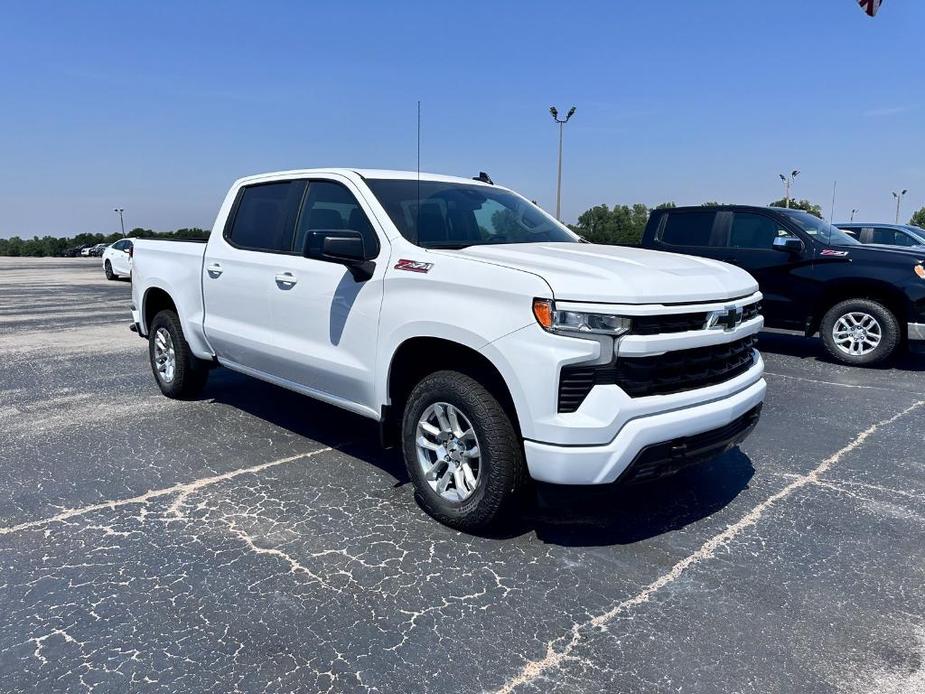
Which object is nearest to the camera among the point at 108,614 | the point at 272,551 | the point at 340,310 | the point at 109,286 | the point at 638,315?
the point at 108,614

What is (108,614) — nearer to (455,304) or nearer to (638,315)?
(455,304)

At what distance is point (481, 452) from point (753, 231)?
267 inches

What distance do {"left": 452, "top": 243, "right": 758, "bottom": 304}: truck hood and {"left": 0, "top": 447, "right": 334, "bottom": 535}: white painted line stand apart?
6.54ft

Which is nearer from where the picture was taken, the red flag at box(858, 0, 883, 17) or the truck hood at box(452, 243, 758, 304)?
the truck hood at box(452, 243, 758, 304)

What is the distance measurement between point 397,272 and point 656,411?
1.55 m

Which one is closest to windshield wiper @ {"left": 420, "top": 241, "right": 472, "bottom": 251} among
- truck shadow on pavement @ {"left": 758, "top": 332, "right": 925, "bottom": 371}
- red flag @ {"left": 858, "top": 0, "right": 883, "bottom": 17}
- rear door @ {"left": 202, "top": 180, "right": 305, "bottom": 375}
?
rear door @ {"left": 202, "top": 180, "right": 305, "bottom": 375}

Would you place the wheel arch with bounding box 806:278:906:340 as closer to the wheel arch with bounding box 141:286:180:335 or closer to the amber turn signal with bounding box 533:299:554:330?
the amber turn signal with bounding box 533:299:554:330

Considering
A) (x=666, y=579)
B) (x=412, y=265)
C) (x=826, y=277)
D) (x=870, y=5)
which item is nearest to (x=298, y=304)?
(x=412, y=265)

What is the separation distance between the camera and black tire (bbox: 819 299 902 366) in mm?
7734

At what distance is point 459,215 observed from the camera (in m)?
4.37

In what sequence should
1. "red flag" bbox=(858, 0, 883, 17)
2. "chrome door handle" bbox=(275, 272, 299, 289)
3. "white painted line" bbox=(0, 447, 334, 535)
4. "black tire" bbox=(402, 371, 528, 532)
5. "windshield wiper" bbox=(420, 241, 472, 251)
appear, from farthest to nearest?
"red flag" bbox=(858, 0, 883, 17), "chrome door handle" bbox=(275, 272, 299, 289), "windshield wiper" bbox=(420, 241, 472, 251), "white painted line" bbox=(0, 447, 334, 535), "black tire" bbox=(402, 371, 528, 532)

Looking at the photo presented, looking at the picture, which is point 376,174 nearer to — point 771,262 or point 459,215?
point 459,215

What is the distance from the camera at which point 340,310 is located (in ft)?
13.3

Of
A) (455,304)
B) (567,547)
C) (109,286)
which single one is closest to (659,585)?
(567,547)
